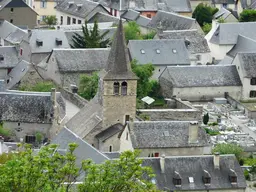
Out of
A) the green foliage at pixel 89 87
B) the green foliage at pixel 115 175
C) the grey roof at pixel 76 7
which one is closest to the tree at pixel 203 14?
the grey roof at pixel 76 7

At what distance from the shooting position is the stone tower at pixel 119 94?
78.1 m

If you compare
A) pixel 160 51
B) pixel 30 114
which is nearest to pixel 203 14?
pixel 160 51

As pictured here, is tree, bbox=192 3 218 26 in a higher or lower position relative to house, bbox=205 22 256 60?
higher

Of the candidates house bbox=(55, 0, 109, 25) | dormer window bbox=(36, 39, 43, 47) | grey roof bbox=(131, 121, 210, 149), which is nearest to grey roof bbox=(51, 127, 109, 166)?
grey roof bbox=(131, 121, 210, 149)

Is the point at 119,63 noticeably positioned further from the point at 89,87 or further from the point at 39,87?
the point at 39,87

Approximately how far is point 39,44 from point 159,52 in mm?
11009

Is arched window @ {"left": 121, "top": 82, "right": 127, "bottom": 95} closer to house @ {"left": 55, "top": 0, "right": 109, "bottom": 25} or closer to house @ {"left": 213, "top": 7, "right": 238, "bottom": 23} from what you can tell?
house @ {"left": 213, "top": 7, "right": 238, "bottom": 23}

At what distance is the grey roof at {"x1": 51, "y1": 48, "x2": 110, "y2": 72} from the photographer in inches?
3776

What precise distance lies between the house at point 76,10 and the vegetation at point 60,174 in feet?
251

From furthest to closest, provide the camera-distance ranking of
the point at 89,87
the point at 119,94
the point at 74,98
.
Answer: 1. the point at 89,87
2. the point at 74,98
3. the point at 119,94

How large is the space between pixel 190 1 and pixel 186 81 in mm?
38759

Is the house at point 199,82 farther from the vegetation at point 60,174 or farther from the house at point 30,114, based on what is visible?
the vegetation at point 60,174

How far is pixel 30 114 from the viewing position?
270 ft

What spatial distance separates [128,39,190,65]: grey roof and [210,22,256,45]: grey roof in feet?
22.0
